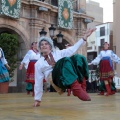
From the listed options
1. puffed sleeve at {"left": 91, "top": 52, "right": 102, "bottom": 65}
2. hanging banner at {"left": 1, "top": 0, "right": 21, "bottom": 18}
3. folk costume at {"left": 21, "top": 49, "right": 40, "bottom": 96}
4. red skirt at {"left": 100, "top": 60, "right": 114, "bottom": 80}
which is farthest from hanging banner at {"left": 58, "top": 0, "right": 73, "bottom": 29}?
red skirt at {"left": 100, "top": 60, "right": 114, "bottom": 80}

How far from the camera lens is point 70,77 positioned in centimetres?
483

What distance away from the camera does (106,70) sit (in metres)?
9.92

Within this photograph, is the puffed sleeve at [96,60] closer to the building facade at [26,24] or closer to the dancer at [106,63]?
the dancer at [106,63]

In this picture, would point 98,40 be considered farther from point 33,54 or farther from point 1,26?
point 33,54

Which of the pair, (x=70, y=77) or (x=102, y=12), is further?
(x=102, y=12)

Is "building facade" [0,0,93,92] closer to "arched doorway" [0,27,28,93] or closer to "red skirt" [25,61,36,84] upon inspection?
"arched doorway" [0,27,28,93]

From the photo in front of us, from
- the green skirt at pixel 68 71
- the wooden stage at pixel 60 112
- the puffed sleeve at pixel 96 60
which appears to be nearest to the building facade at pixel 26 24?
the puffed sleeve at pixel 96 60

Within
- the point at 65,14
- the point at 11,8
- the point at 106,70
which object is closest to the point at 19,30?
the point at 11,8

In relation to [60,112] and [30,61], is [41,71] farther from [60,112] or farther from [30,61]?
[30,61]

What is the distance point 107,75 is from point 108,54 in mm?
585

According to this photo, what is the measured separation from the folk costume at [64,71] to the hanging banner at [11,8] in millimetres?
10592

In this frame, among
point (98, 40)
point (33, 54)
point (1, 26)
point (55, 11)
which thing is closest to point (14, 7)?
point (1, 26)

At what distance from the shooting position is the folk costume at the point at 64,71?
4801 millimetres

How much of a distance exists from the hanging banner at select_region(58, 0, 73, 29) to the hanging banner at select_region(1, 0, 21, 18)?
123 inches
